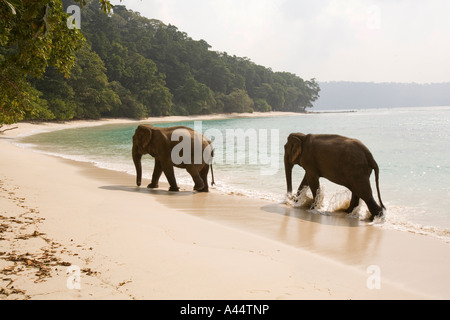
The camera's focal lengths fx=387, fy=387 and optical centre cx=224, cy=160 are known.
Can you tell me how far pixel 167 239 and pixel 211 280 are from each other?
1.45 m

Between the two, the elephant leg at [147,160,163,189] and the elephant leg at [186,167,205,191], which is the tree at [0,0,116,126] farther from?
the elephant leg at [186,167,205,191]

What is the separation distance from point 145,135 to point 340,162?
5.06m

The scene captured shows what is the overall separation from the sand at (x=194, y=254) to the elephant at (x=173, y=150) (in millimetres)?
2296

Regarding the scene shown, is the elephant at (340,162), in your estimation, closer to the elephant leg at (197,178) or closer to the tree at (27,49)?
the elephant leg at (197,178)

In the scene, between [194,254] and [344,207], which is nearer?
[194,254]

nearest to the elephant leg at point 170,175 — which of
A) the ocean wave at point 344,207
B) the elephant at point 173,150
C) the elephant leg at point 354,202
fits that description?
the elephant at point 173,150

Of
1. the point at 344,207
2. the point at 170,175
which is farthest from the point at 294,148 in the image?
the point at 170,175

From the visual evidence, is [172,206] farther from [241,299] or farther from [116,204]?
[241,299]

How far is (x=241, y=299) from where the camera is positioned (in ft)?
10.9

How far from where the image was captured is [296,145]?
9.02 metres

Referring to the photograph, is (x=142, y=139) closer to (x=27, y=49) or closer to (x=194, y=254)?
(x=27, y=49)

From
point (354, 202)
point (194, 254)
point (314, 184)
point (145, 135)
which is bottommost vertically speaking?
point (354, 202)

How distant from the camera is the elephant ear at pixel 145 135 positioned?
10242mm
